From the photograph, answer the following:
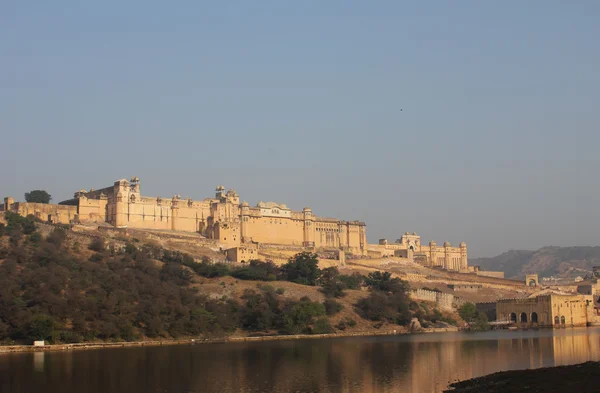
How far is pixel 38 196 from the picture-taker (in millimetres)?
72875

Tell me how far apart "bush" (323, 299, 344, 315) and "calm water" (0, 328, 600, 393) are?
10852 mm

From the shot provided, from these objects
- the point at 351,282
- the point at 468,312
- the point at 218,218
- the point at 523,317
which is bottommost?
the point at 523,317

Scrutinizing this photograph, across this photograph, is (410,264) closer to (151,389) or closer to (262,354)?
(262,354)

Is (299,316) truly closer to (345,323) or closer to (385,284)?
(345,323)

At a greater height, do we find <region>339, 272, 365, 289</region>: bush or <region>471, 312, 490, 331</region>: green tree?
<region>339, 272, 365, 289</region>: bush

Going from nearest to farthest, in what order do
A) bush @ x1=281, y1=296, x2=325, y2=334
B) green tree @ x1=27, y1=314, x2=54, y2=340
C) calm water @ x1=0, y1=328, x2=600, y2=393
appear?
1. calm water @ x1=0, y1=328, x2=600, y2=393
2. green tree @ x1=27, y1=314, x2=54, y2=340
3. bush @ x1=281, y1=296, x2=325, y2=334

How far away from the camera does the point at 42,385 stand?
83.9ft

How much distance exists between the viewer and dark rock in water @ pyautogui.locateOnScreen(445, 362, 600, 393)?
68.9 feet

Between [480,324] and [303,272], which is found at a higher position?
[303,272]

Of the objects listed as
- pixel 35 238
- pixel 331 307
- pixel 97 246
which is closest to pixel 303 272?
pixel 331 307

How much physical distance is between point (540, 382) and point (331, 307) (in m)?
31.3

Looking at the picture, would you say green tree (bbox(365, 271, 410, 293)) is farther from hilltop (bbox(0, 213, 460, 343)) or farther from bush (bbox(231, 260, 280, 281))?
bush (bbox(231, 260, 280, 281))

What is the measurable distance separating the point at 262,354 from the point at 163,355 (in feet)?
13.6

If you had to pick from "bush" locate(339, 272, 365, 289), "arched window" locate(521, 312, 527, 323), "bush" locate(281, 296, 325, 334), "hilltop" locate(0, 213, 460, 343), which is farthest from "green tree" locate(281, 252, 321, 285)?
"arched window" locate(521, 312, 527, 323)
